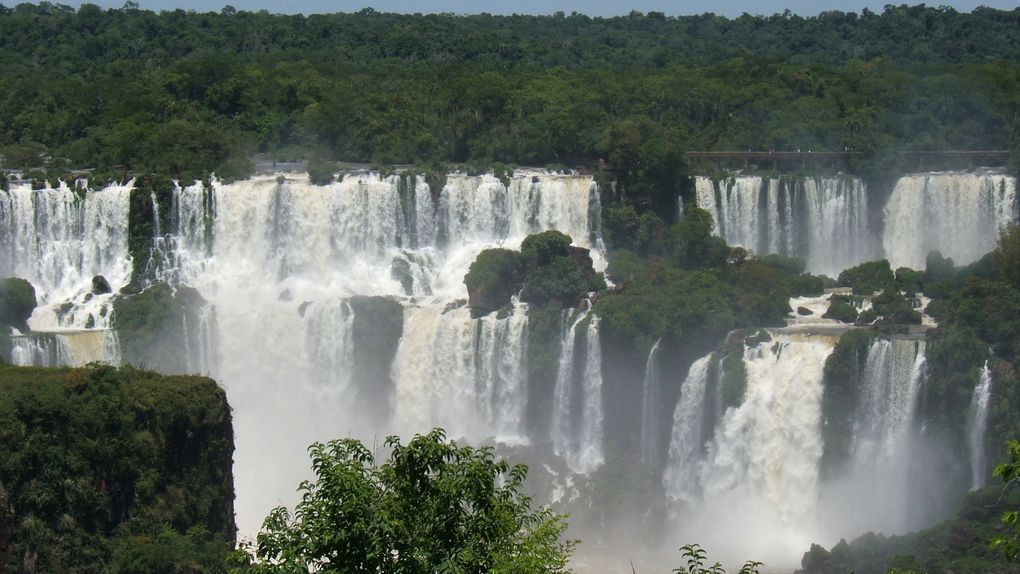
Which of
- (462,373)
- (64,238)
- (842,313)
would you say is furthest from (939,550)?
(64,238)

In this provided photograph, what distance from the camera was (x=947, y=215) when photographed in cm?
6400

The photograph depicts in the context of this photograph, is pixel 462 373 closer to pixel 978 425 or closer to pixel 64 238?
pixel 64 238

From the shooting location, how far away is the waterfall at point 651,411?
54.3 meters

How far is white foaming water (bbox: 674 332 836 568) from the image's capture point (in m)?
51.1

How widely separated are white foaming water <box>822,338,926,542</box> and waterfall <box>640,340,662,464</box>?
5.82m

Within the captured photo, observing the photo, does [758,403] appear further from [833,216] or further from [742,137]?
[742,137]

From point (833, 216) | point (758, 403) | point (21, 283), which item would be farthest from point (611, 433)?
point (21, 283)

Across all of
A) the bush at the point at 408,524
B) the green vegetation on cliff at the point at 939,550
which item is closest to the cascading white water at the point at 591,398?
the green vegetation on cliff at the point at 939,550

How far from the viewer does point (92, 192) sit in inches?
2474

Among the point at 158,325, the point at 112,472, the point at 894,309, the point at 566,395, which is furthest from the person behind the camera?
the point at 158,325

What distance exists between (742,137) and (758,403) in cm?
2144

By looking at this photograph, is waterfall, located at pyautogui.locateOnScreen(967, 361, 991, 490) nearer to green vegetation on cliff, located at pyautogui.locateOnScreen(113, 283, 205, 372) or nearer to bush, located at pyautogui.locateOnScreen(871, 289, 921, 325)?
bush, located at pyautogui.locateOnScreen(871, 289, 921, 325)

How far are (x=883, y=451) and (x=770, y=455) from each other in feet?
11.2

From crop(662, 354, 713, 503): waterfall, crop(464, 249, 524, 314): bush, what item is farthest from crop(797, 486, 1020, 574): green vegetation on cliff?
crop(464, 249, 524, 314): bush
